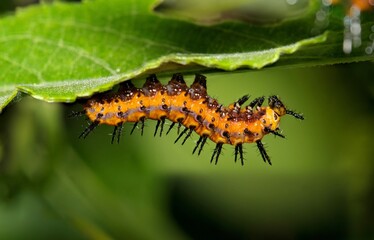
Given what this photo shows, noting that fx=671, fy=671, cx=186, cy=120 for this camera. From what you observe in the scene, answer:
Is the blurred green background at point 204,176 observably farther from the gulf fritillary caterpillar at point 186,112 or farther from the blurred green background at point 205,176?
the gulf fritillary caterpillar at point 186,112

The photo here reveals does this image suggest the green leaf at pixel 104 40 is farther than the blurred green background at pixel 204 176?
No

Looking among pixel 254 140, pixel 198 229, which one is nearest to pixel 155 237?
pixel 198 229

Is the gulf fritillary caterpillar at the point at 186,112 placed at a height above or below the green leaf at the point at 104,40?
below

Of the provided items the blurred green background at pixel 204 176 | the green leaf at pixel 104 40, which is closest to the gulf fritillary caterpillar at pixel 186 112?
the green leaf at pixel 104 40

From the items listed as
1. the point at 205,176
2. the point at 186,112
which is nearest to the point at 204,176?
the point at 205,176

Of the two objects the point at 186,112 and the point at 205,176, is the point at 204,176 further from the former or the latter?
the point at 186,112
